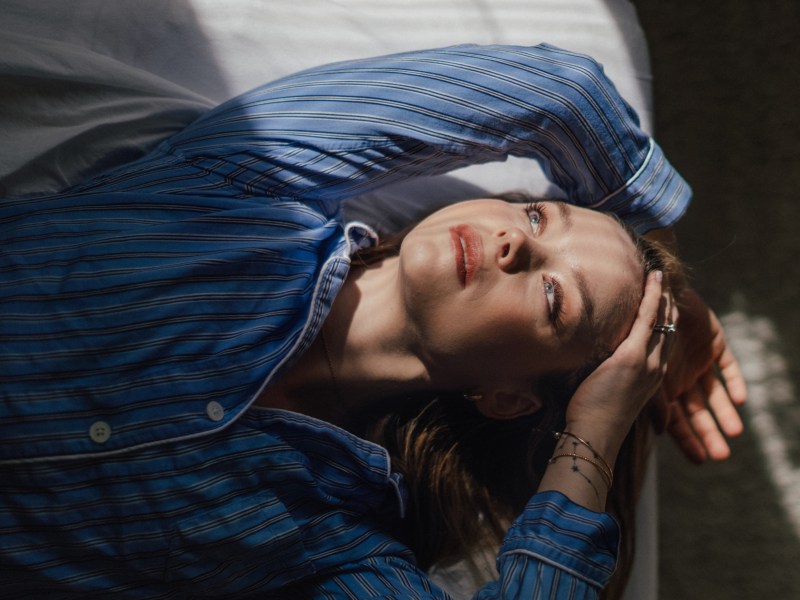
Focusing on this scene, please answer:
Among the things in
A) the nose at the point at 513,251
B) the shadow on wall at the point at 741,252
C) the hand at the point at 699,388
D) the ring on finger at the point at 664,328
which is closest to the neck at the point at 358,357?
the nose at the point at 513,251

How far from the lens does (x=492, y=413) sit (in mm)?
1075

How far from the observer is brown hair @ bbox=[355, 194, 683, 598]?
1.12 metres

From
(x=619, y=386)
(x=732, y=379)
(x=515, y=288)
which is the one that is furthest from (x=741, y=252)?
(x=515, y=288)

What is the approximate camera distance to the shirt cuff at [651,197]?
1100 mm

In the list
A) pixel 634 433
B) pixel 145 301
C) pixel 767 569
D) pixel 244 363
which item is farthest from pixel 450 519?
pixel 767 569

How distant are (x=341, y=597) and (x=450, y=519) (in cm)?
21

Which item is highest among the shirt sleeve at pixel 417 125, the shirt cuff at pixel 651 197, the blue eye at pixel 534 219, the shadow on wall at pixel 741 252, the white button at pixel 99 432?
the shirt sleeve at pixel 417 125

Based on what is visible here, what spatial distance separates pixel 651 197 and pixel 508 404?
349 mm

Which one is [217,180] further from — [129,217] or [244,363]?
[244,363]

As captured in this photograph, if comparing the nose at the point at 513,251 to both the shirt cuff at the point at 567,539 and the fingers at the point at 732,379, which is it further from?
the fingers at the point at 732,379

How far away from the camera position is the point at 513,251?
913mm

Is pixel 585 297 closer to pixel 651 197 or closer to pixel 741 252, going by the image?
pixel 651 197

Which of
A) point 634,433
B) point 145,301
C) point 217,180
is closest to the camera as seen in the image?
point 145,301

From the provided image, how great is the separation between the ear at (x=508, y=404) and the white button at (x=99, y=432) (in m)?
0.46
